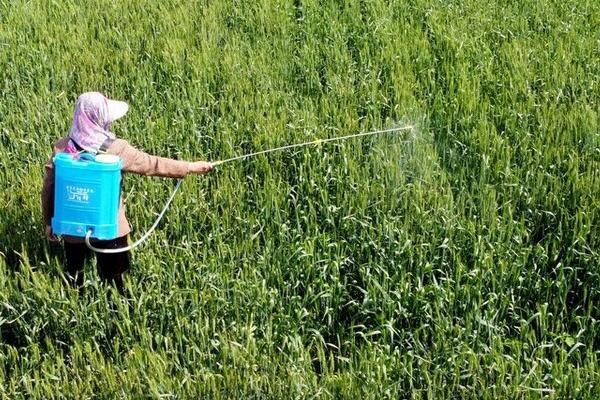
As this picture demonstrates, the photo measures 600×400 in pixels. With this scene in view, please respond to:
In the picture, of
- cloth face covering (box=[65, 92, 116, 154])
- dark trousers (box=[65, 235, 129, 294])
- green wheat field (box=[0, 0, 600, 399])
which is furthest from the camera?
dark trousers (box=[65, 235, 129, 294])

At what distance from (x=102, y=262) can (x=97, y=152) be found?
0.49 m

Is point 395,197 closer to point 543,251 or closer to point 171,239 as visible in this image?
point 543,251

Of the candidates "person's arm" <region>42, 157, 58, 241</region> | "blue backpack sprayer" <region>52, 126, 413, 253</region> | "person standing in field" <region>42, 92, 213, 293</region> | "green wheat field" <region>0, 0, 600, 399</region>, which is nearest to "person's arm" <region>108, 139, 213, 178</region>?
"person standing in field" <region>42, 92, 213, 293</region>

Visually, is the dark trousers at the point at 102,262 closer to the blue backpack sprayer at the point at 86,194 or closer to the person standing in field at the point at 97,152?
the person standing in field at the point at 97,152

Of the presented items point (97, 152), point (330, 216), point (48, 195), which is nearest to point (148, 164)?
point (97, 152)

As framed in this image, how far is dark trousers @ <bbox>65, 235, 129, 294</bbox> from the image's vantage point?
314 centimetres

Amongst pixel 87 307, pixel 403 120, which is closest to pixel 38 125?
pixel 87 307

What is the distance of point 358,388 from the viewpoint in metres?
2.61

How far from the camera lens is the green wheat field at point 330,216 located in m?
2.76

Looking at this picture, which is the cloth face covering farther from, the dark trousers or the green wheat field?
the green wheat field

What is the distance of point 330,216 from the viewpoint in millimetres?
3473

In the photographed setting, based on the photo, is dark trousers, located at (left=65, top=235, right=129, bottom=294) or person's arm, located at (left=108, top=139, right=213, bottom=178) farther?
dark trousers, located at (left=65, top=235, right=129, bottom=294)

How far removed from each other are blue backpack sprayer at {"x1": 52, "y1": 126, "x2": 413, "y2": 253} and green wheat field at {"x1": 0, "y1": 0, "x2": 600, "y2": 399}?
284mm

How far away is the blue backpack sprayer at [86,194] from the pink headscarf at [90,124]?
0.18 feet
